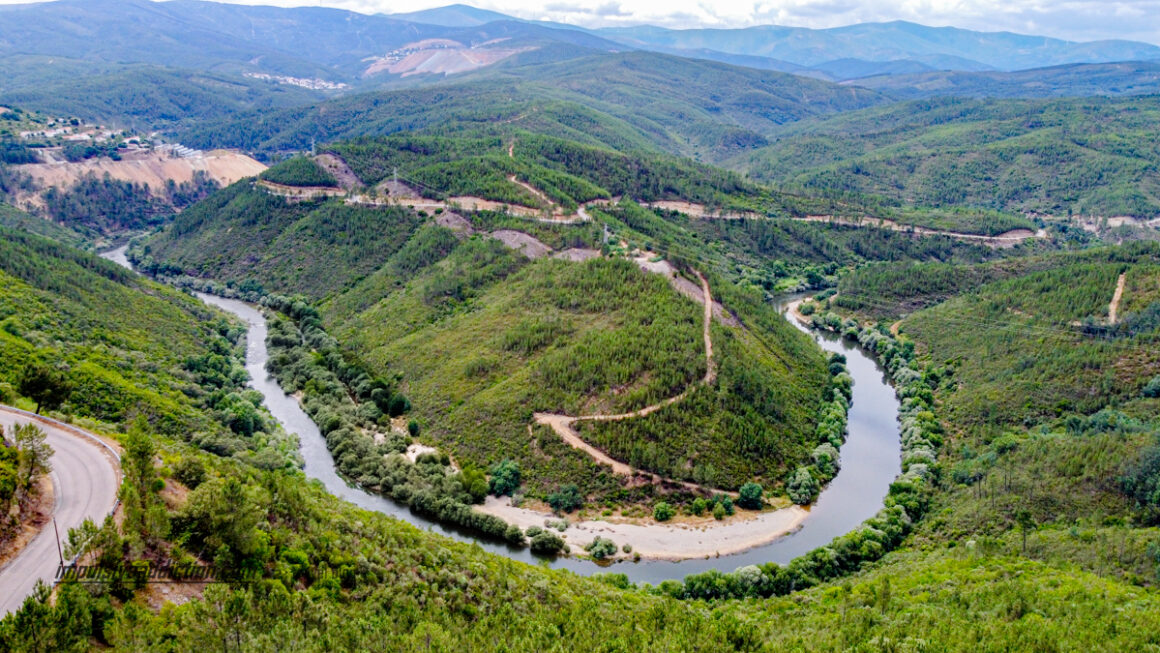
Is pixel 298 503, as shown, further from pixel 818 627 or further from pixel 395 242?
pixel 395 242

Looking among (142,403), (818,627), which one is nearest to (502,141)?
(142,403)

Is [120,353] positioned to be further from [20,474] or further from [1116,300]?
[1116,300]

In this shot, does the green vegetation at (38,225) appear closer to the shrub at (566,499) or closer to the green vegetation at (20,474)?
the green vegetation at (20,474)

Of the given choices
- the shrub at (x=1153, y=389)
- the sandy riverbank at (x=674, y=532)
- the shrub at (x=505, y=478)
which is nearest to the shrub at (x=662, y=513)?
the sandy riverbank at (x=674, y=532)

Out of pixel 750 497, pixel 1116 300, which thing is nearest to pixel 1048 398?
pixel 1116 300

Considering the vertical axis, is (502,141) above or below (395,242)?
above

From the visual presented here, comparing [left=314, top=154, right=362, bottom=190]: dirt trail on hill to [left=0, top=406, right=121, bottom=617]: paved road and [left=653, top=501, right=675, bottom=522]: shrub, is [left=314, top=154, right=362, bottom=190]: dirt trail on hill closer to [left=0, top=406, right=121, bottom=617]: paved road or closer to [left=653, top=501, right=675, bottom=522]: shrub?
[left=0, top=406, right=121, bottom=617]: paved road
